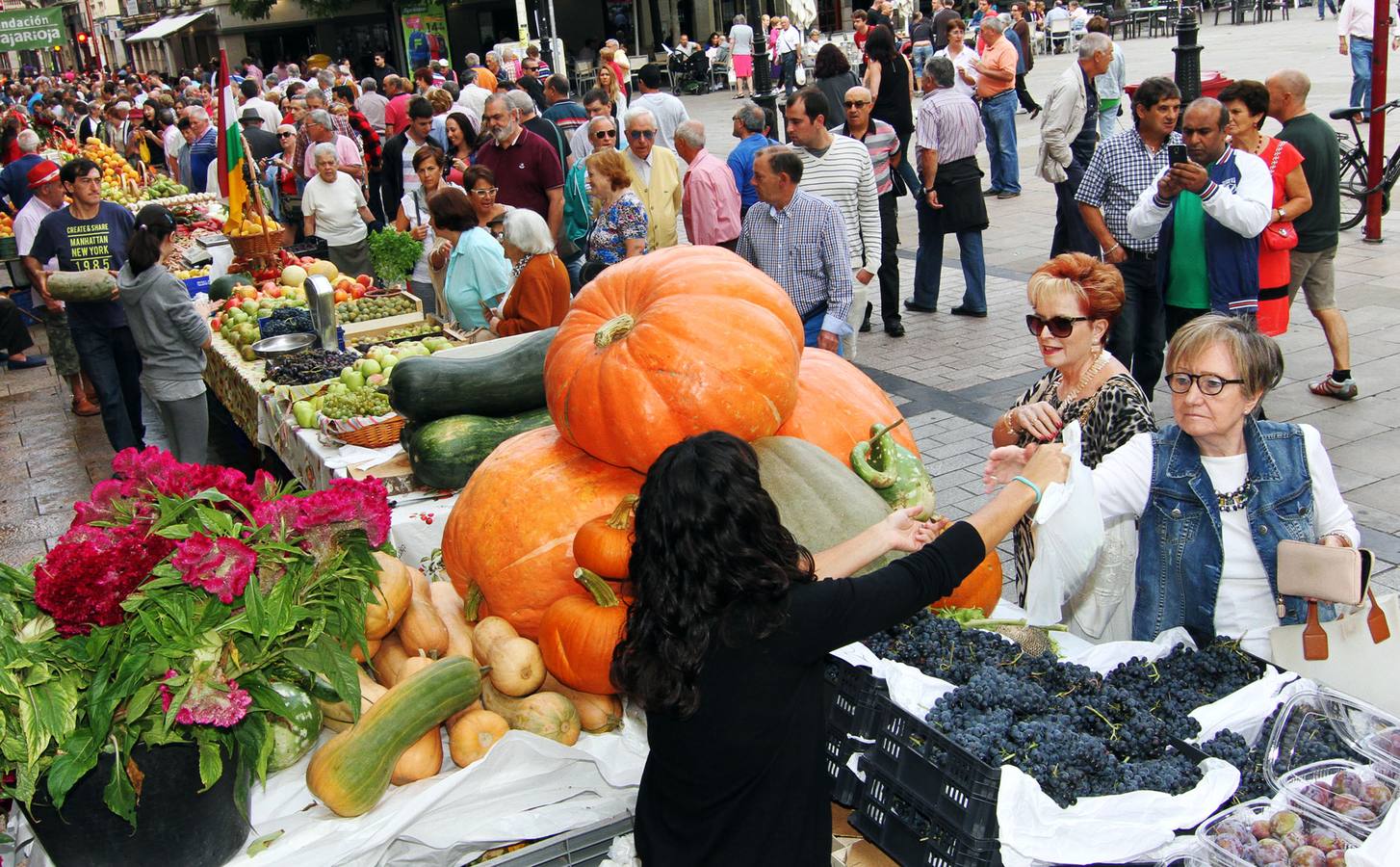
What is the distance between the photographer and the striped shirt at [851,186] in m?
7.72

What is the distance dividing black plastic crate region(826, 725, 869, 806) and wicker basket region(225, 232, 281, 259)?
8239 mm

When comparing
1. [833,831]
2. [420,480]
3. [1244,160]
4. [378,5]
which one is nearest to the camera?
[833,831]

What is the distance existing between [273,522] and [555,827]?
1.10 m

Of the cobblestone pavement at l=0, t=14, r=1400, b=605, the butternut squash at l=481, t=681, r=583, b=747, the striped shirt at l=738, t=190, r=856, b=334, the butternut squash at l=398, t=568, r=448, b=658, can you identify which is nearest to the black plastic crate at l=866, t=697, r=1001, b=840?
the butternut squash at l=481, t=681, r=583, b=747

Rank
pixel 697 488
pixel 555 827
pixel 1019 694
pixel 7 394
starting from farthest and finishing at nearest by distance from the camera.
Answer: pixel 7 394
pixel 555 827
pixel 1019 694
pixel 697 488

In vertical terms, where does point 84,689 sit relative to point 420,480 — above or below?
above

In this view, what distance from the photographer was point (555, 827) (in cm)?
312

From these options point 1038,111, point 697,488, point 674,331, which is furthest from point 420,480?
point 1038,111

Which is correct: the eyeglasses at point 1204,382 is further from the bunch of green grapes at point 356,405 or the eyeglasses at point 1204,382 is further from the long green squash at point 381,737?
the bunch of green grapes at point 356,405

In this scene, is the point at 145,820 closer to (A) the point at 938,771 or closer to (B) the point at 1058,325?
(A) the point at 938,771

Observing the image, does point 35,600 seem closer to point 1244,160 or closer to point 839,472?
point 839,472

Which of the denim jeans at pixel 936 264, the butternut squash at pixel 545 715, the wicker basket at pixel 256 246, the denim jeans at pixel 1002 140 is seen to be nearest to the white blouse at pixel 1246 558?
the butternut squash at pixel 545 715

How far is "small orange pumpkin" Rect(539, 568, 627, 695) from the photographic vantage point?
3232 millimetres

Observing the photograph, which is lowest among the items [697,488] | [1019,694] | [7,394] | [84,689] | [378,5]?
[7,394]
